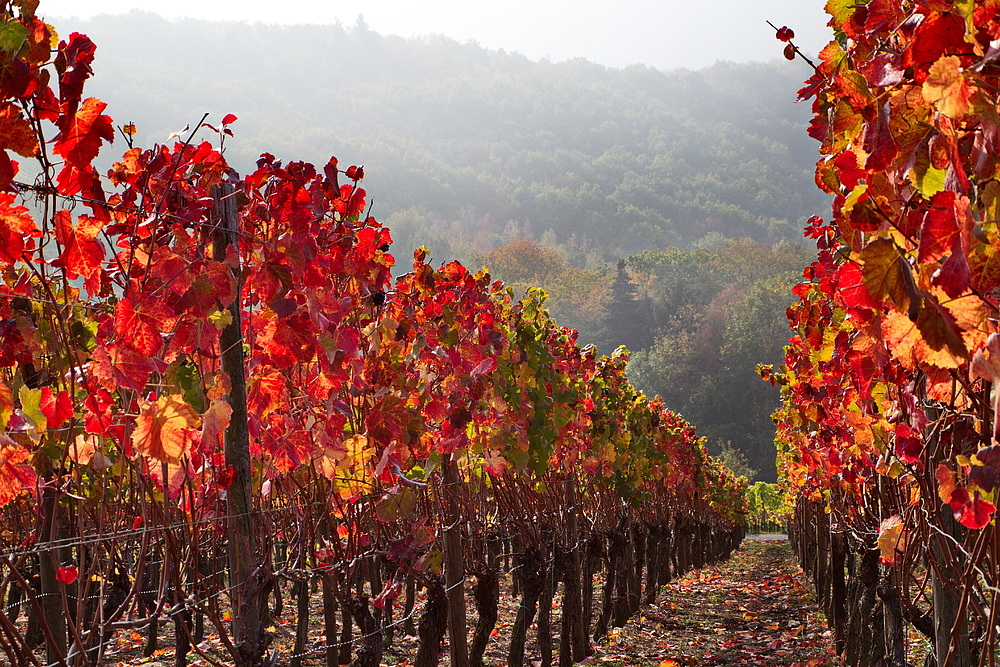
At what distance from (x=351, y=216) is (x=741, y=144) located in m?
113

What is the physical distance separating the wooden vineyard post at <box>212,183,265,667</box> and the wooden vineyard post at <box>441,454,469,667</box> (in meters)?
2.32

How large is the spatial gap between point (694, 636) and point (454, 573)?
6.08m

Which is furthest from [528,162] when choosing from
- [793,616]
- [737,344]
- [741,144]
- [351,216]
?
[351,216]

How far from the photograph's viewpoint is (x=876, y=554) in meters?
6.15

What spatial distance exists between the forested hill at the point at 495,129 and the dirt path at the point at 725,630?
62.5 m

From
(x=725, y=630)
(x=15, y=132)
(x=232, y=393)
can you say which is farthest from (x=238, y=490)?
(x=725, y=630)

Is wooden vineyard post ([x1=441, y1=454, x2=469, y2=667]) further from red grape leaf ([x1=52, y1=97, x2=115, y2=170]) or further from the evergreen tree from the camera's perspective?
the evergreen tree

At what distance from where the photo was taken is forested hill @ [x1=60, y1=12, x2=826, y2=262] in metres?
84.2

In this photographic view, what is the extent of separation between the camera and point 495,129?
352ft

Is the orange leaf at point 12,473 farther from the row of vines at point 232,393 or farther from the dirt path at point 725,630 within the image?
the dirt path at point 725,630

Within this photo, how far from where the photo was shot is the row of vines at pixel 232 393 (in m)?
1.89

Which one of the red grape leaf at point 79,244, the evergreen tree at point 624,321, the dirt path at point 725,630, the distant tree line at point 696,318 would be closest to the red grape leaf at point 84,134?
the red grape leaf at point 79,244

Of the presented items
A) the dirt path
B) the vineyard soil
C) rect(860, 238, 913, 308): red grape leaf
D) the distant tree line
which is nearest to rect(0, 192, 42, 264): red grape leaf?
rect(860, 238, 913, 308): red grape leaf

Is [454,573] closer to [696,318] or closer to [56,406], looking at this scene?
[56,406]
